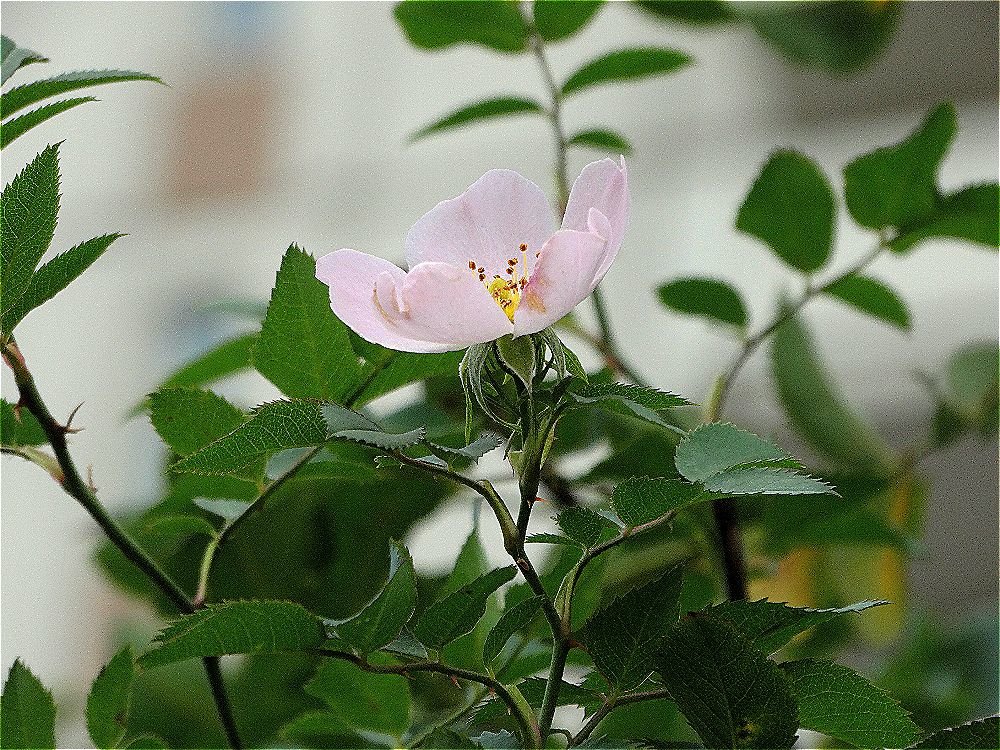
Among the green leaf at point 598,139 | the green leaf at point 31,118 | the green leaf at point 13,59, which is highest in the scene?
the green leaf at point 13,59

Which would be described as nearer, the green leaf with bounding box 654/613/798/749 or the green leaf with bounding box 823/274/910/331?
the green leaf with bounding box 654/613/798/749

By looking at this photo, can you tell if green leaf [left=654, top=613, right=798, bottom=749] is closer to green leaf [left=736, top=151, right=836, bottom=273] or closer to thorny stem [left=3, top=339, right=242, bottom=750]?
thorny stem [left=3, top=339, right=242, bottom=750]

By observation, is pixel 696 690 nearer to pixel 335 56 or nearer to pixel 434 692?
pixel 434 692

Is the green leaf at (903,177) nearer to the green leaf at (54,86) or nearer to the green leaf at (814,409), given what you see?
the green leaf at (814,409)

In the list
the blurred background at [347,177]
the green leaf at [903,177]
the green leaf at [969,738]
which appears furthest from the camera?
the blurred background at [347,177]

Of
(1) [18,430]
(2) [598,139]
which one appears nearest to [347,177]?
(2) [598,139]

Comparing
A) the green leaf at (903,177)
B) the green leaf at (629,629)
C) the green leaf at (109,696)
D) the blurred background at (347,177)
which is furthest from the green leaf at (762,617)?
the blurred background at (347,177)

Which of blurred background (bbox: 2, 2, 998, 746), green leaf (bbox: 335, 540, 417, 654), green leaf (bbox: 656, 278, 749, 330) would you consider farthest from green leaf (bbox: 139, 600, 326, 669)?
blurred background (bbox: 2, 2, 998, 746)
